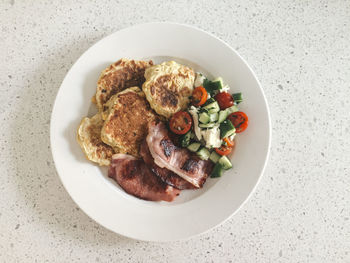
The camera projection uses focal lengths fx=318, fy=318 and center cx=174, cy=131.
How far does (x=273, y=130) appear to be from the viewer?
265 cm

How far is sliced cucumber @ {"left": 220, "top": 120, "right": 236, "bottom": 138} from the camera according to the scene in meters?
2.24

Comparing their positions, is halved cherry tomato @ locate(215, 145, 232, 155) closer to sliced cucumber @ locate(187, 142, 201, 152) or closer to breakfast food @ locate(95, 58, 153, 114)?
sliced cucumber @ locate(187, 142, 201, 152)

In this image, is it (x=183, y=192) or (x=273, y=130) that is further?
(x=273, y=130)

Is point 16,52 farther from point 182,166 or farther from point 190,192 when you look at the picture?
point 190,192

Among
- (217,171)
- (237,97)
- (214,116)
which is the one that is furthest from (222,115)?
(217,171)

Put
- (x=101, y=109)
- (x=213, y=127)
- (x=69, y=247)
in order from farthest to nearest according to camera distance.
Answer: (x=69, y=247), (x=101, y=109), (x=213, y=127)

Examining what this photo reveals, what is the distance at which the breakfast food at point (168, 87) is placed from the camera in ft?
7.47

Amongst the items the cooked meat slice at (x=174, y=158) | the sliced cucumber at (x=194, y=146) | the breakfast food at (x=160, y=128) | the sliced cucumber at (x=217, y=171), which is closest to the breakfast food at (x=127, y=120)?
the breakfast food at (x=160, y=128)

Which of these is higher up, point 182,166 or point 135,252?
point 182,166

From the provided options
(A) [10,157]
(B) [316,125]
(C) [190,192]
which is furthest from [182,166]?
(A) [10,157]

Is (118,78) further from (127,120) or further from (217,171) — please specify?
(217,171)

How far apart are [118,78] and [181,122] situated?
59 cm

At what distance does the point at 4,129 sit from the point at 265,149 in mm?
2074

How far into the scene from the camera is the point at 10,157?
8.45 ft
